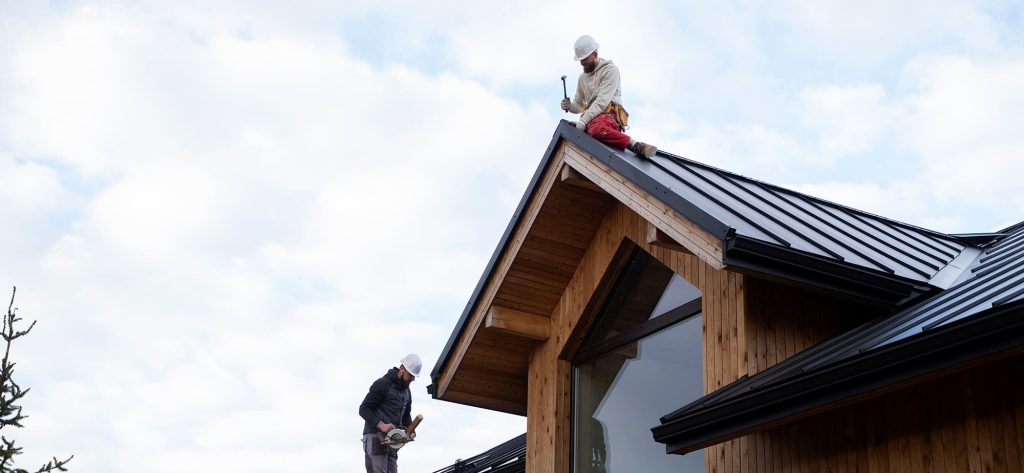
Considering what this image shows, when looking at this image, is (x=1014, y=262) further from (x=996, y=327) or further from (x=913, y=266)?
(x=996, y=327)

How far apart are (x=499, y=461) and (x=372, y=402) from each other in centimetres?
254

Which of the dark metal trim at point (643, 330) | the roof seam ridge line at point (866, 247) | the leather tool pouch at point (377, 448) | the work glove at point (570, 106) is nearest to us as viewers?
the roof seam ridge line at point (866, 247)

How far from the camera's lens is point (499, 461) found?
14.4 meters

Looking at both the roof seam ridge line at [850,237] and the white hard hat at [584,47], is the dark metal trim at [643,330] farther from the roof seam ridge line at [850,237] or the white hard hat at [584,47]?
the white hard hat at [584,47]

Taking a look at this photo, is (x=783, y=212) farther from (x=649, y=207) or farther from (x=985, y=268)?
(x=985, y=268)

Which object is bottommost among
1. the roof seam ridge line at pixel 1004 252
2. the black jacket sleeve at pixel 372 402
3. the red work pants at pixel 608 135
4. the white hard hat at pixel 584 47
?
the black jacket sleeve at pixel 372 402

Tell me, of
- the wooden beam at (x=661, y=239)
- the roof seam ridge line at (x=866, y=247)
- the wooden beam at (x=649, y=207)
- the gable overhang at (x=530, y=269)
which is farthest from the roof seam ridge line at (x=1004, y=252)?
the gable overhang at (x=530, y=269)

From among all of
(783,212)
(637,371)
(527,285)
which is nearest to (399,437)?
(527,285)

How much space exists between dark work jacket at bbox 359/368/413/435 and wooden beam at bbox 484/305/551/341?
2049 mm

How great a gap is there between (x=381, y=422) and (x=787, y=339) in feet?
18.2

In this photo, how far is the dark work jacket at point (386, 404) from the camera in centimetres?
1254

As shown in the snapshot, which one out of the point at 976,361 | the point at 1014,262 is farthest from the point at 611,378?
the point at 976,361

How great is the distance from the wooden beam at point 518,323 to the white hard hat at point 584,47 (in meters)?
2.68

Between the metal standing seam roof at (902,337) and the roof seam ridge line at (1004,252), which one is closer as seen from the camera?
the metal standing seam roof at (902,337)
